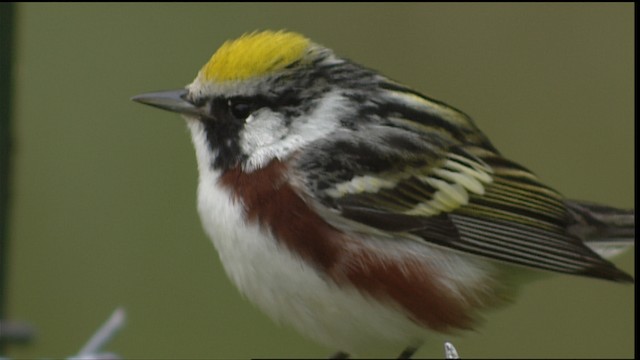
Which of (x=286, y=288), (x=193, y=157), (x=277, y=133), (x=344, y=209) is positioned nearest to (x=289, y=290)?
(x=286, y=288)

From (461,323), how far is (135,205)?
2326mm

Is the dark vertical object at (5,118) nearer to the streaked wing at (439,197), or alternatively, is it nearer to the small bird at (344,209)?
the small bird at (344,209)

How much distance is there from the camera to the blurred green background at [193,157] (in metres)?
5.37

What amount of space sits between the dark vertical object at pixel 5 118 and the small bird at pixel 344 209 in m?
0.28

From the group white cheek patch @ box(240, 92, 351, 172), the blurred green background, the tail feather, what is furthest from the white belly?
the blurred green background

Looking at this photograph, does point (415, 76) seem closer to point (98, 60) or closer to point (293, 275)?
point (98, 60)

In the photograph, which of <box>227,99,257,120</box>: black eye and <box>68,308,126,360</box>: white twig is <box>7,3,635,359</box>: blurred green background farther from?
<box>68,308,126,360</box>: white twig

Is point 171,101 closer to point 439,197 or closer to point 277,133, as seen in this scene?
point 277,133

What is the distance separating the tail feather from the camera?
379 centimetres

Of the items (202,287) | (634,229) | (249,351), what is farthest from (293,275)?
(202,287)

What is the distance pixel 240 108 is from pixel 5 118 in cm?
50

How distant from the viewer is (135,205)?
5641 millimetres

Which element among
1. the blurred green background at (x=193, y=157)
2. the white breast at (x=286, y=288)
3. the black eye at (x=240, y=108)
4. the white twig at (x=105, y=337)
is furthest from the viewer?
the blurred green background at (x=193, y=157)

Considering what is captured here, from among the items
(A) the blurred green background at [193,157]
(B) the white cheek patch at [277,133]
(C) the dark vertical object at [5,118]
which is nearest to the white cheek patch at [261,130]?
(B) the white cheek patch at [277,133]
